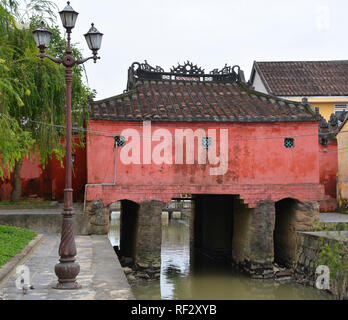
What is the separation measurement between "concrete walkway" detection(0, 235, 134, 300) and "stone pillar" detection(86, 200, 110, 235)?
2291mm

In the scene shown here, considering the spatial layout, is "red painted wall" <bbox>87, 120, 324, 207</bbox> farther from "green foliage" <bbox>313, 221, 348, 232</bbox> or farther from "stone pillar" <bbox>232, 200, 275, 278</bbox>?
"green foliage" <bbox>313, 221, 348, 232</bbox>

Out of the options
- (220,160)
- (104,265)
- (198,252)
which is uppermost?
(220,160)

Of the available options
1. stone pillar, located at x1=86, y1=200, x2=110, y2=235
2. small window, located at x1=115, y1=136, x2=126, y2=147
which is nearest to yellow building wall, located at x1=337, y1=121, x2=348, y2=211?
small window, located at x1=115, y1=136, x2=126, y2=147

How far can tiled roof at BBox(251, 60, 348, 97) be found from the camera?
84.6 feet

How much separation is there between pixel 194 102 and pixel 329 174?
24.0 feet

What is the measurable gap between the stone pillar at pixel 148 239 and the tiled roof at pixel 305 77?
12154 mm

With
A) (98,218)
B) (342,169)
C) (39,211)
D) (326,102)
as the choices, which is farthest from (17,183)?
(326,102)

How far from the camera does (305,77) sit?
27.0m

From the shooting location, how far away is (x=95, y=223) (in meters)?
15.1

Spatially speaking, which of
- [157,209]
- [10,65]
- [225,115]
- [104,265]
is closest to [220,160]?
[225,115]

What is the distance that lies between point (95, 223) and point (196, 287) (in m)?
3.72

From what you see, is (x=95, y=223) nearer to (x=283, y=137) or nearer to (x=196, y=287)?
(x=196, y=287)

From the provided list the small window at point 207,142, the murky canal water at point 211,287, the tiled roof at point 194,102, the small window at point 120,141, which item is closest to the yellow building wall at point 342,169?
the tiled roof at point 194,102
